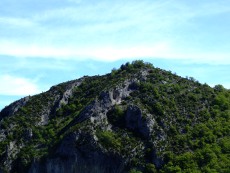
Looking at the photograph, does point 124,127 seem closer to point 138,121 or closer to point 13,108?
point 138,121

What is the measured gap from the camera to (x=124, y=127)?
119438 millimetres

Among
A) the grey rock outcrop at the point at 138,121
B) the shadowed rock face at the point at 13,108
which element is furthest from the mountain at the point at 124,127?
the shadowed rock face at the point at 13,108

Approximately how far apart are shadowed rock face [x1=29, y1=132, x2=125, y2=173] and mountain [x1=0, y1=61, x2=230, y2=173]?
205 mm

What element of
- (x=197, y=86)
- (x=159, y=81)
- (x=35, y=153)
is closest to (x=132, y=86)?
(x=159, y=81)

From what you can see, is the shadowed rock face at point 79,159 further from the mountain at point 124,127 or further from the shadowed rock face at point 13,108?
the shadowed rock face at point 13,108

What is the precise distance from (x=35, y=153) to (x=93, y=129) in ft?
50.5

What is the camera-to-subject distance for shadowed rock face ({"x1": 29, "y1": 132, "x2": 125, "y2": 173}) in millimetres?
109000

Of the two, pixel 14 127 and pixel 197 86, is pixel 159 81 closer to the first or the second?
pixel 197 86

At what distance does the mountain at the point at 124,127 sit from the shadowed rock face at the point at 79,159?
205mm

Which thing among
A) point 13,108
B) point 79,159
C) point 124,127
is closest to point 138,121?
point 124,127

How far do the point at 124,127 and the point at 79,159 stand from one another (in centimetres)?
1422

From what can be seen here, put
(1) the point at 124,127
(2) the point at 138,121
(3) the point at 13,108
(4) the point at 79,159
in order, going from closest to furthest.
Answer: (4) the point at 79,159 < (2) the point at 138,121 < (1) the point at 124,127 < (3) the point at 13,108

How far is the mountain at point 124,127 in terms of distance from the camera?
110 m

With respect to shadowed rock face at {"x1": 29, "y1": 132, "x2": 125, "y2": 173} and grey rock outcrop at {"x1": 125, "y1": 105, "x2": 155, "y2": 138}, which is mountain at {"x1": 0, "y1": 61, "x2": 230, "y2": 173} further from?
shadowed rock face at {"x1": 29, "y1": 132, "x2": 125, "y2": 173}
